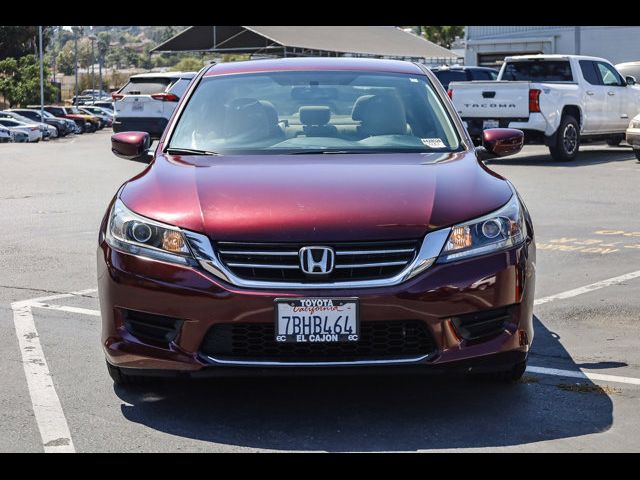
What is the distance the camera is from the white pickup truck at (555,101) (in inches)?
792

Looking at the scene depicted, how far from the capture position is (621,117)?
22594 millimetres

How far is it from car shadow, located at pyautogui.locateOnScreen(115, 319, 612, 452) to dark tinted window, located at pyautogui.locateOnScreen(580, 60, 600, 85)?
55.0 ft

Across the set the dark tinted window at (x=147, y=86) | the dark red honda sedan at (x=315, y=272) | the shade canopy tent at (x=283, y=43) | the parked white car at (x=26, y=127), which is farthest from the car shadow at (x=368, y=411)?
the shade canopy tent at (x=283, y=43)

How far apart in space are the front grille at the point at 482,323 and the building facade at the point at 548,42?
40.5 meters

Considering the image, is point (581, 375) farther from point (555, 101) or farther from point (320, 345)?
point (555, 101)

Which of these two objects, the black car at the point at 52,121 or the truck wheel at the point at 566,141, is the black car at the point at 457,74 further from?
the black car at the point at 52,121

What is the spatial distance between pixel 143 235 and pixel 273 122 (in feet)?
4.93

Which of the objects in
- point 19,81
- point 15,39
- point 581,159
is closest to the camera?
point 581,159

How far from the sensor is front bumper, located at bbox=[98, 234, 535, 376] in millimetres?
4621

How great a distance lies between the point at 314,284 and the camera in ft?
15.2

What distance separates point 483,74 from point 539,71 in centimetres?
853


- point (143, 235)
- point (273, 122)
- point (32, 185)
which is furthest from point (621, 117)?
point (143, 235)

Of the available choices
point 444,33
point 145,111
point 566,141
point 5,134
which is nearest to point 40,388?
point 566,141
